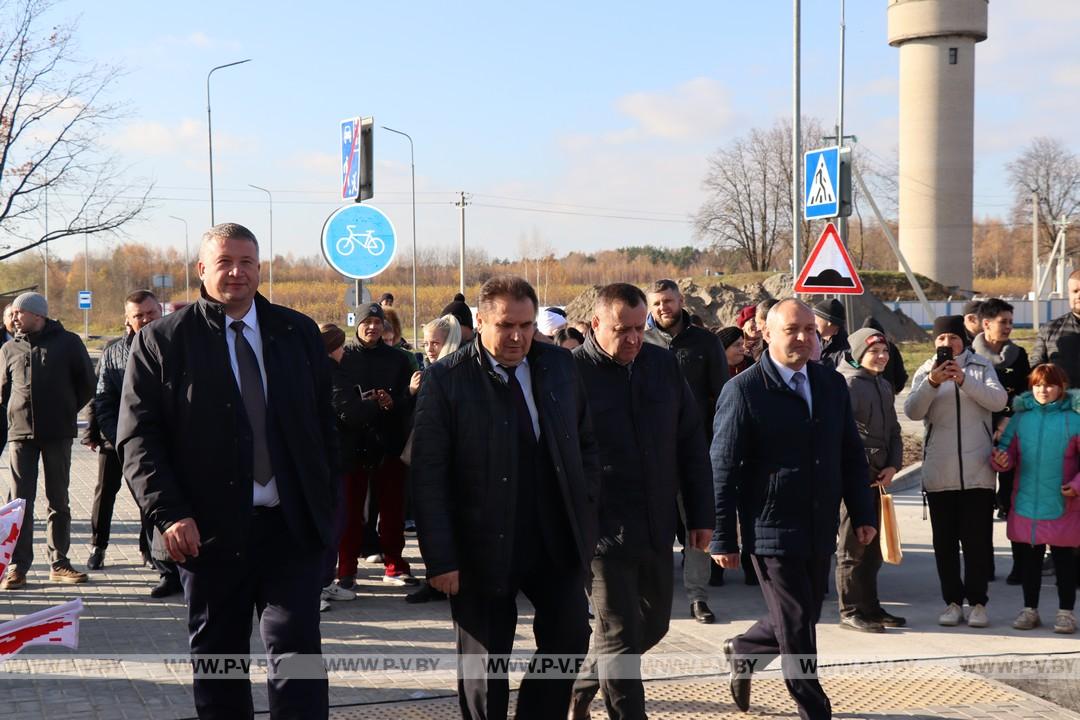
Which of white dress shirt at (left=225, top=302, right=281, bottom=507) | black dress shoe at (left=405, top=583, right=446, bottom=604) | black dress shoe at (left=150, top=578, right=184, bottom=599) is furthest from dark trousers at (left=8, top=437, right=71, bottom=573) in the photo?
white dress shirt at (left=225, top=302, right=281, bottom=507)

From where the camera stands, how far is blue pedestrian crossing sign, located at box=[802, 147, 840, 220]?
12203 millimetres

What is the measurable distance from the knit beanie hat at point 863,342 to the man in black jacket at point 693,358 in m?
0.86

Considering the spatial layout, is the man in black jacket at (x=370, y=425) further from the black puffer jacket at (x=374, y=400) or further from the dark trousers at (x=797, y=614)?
the dark trousers at (x=797, y=614)

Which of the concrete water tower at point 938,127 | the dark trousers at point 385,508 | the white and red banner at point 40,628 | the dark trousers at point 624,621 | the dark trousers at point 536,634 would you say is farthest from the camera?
the concrete water tower at point 938,127

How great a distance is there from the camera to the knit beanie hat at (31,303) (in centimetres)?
852

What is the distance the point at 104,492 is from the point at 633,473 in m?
5.27

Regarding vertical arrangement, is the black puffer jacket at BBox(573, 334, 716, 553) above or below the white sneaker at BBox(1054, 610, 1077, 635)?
above

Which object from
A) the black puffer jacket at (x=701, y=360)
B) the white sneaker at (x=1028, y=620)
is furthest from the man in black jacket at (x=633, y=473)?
the white sneaker at (x=1028, y=620)

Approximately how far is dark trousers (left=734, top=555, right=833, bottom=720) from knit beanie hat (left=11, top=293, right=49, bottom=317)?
18.6ft

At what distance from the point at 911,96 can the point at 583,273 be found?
36.0m

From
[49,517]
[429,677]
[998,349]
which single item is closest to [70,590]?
[49,517]

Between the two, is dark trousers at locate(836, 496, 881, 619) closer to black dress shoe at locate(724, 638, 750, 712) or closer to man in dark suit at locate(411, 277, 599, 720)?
black dress shoe at locate(724, 638, 750, 712)

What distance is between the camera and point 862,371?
7.44 m

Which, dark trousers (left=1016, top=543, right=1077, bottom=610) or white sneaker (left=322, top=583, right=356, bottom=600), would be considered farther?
white sneaker (left=322, top=583, right=356, bottom=600)
